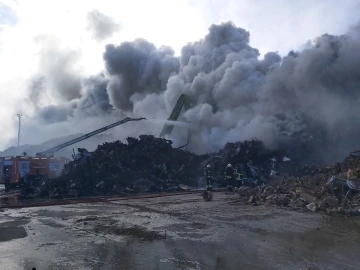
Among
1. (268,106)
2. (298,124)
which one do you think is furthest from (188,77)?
(298,124)

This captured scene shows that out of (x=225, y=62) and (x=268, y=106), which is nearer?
(x=268, y=106)

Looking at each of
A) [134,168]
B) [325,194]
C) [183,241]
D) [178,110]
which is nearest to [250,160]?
[134,168]

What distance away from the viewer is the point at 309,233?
6.11 meters

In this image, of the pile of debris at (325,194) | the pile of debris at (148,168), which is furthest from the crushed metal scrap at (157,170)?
the pile of debris at (325,194)

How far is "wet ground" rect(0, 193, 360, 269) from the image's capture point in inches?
180

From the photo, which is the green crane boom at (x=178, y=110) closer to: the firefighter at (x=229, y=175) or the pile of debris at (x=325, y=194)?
the firefighter at (x=229, y=175)

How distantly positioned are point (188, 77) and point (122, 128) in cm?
1576

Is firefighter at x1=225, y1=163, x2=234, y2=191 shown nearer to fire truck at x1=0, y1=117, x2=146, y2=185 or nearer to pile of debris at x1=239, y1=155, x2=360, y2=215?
pile of debris at x1=239, y1=155, x2=360, y2=215

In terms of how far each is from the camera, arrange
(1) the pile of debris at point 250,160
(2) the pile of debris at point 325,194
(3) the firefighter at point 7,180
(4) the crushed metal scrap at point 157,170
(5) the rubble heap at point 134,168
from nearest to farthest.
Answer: (2) the pile of debris at point 325,194 < (4) the crushed metal scrap at point 157,170 < (5) the rubble heap at point 134,168 < (1) the pile of debris at point 250,160 < (3) the firefighter at point 7,180

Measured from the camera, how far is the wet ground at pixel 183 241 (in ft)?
15.0

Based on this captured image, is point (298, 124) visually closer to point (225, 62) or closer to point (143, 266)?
point (225, 62)

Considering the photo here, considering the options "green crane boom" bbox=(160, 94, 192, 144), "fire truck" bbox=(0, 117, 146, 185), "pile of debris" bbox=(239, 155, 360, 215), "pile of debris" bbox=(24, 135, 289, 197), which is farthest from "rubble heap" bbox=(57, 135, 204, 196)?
"green crane boom" bbox=(160, 94, 192, 144)

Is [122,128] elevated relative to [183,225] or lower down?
elevated

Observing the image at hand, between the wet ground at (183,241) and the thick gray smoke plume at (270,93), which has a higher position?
the thick gray smoke plume at (270,93)
